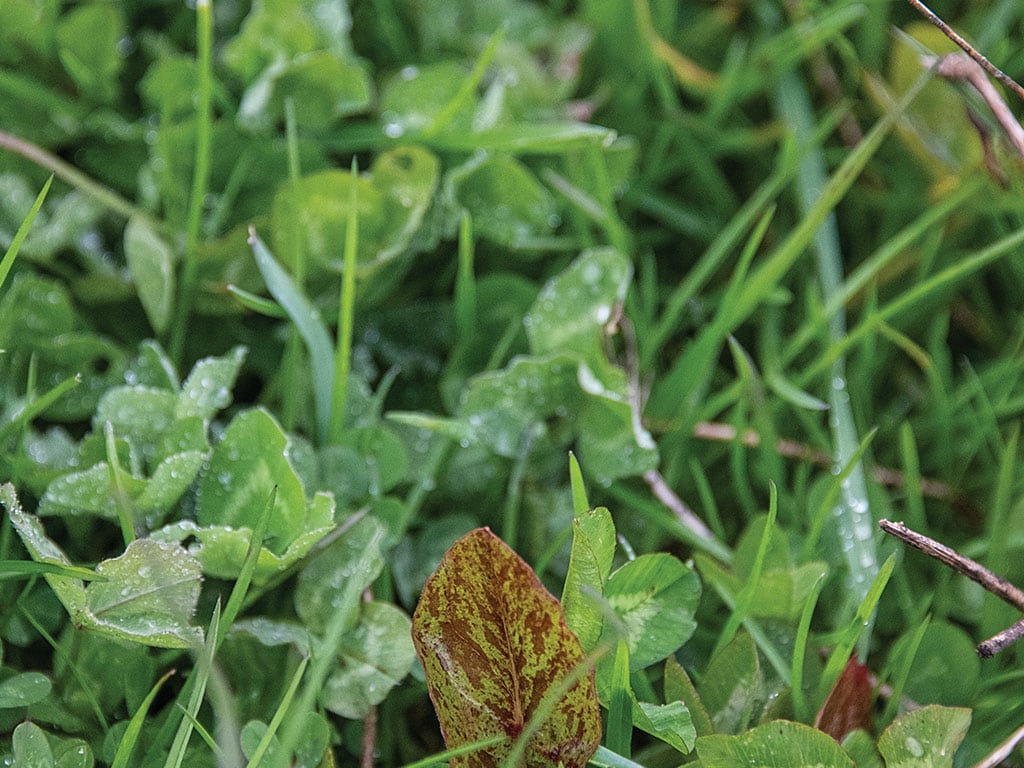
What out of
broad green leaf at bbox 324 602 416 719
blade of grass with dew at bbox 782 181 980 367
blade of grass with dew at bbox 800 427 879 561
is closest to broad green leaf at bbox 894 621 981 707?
blade of grass with dew at bbox 800 427 879 561

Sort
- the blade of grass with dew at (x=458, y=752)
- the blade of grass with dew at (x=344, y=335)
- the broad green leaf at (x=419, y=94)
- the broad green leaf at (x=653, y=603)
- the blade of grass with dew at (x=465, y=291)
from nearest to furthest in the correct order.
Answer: the blade of grass with dew at (x=458, y=752) < the broad green leaf at (x=653, y=603) < the blade of grass with dew at (x=344, y=335) < the blade of grass with dew at (x=465, y=291) < the broad green leaf at (x=419, y=94)

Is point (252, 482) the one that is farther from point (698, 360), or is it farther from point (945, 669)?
point (945, 669)

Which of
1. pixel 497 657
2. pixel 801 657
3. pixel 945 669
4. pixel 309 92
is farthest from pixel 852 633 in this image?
pixel 309 92

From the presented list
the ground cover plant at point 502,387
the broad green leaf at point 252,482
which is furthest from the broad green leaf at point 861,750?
the broad green leaf at point 252,482

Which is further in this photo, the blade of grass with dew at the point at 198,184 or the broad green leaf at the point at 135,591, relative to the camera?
the blade of grass with dew at the point at 198,184

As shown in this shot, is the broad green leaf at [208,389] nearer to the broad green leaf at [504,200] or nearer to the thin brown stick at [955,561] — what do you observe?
the broad green leaf at [504,200]

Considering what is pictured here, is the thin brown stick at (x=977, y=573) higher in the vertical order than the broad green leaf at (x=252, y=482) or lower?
higher

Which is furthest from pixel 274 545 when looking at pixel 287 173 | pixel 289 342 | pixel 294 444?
pixel 287 173
